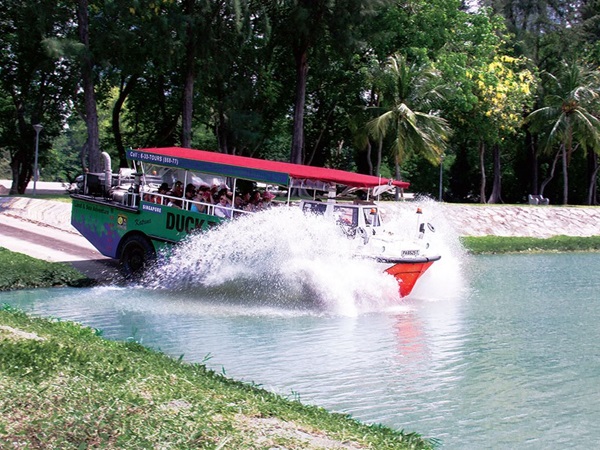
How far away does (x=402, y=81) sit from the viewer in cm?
4038

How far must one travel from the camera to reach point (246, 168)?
720 inches

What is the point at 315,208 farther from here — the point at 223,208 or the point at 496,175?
the point at 496,175

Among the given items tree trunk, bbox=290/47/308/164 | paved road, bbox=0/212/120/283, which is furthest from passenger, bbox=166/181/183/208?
tree trunk, bbox=290/47/308/164

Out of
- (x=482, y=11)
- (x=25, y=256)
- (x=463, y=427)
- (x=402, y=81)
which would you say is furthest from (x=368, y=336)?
(x=482, y=11)

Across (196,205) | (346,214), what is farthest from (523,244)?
(196,205)

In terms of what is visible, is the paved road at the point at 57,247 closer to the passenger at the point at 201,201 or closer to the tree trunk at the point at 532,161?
the passenger at the point at 201,201

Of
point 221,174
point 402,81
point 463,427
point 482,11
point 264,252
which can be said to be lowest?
point 463,427

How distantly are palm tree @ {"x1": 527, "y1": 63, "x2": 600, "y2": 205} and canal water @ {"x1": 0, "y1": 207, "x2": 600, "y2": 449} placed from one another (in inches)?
1082

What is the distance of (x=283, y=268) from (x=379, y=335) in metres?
3.11

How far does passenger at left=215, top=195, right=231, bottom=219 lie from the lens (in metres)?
18.6

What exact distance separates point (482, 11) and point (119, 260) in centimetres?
3141

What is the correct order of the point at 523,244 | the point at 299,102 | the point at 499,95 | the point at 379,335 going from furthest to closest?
1. the point at 499,95
2. the point at 299,102
3. the point at 523,244
4. the point at 379,335

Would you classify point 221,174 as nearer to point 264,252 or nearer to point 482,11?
point 264,252

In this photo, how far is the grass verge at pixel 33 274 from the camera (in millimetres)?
17797
